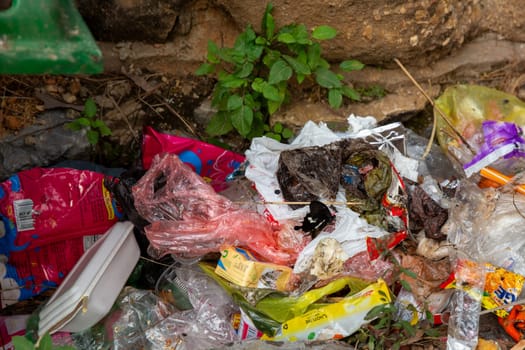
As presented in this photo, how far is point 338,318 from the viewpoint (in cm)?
189

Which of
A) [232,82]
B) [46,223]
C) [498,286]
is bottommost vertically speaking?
[498,286]

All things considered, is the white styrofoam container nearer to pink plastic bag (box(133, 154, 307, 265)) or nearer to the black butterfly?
pink plastic bag (box(133, 154, 307, 265))

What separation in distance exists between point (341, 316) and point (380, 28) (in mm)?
1257

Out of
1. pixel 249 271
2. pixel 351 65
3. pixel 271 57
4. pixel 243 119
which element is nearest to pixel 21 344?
pixel 249 271

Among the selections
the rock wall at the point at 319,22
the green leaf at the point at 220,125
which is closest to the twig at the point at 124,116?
the rock wall at the point at 319,22

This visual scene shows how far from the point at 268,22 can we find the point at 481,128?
105 centimetres

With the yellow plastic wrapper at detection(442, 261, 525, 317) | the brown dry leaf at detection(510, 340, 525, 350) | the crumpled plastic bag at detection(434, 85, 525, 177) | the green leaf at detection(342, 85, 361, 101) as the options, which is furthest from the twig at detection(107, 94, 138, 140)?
the brown dry leaf at detection(510, 340, 525, 350)

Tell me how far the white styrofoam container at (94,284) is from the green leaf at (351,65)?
3.76 ft

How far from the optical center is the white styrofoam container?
198 cm

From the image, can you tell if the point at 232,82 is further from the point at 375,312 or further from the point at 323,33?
the point at 375,312

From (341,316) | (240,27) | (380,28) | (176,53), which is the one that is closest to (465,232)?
(341,316)

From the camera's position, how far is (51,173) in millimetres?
2225

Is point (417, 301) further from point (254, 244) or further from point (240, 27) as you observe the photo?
point (240, 27)

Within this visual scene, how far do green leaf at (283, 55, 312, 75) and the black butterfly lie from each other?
1.91 feet
